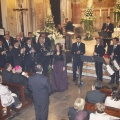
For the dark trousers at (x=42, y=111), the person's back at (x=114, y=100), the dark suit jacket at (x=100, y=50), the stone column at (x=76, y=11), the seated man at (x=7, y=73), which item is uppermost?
the stone column at (x=76, y=11)

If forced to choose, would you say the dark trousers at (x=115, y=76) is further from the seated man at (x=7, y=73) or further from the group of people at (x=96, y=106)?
the seated man at (x=7, y=73)

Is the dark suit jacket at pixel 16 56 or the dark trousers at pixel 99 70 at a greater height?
the dark suit jacket at pixel 16 56

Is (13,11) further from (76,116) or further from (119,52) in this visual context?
(76,116)

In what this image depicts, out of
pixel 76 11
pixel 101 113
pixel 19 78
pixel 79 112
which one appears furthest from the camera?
pixel 76 11

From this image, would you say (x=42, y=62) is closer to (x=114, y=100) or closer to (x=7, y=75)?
(x=7, y=75)

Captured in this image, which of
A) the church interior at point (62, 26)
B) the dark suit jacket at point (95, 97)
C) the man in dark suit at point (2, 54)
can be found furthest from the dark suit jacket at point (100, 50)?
the dark suit jacket at point (95, 97)

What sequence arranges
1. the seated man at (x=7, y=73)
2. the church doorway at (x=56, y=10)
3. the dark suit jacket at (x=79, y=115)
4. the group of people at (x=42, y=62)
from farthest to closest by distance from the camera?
the church doorway at (x=56, y=10) → the seated man at (x=7, y=73) → the group of people at (x=42, y=62) → the dark suit jacket at (x=79, y=115)

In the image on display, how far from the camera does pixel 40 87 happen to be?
7.31 metres

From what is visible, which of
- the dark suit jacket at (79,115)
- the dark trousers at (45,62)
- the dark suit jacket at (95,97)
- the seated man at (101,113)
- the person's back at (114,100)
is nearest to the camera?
the seated man at (101,113)

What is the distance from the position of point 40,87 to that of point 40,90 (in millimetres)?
82

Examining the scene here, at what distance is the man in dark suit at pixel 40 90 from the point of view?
23.7 ft

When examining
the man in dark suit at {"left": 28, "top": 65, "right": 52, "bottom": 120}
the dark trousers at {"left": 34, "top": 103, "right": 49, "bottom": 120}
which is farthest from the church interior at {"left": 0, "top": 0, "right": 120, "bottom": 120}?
the man in dark suit at {"left": 28, "top": 65, "right": 52, "bottom": 120}

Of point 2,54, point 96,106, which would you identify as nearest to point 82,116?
point 96,106

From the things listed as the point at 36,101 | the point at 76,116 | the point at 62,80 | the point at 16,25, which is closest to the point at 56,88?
the point at 62,80
